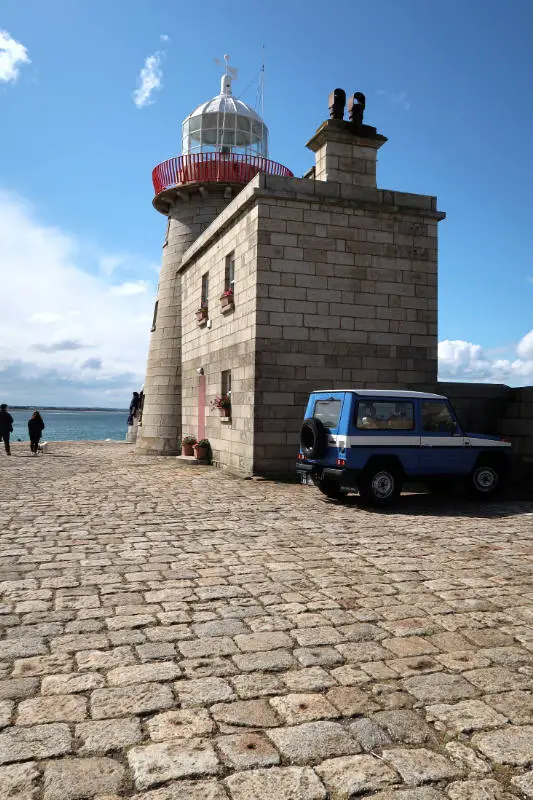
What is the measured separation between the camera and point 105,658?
3912 mm

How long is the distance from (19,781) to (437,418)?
886cm

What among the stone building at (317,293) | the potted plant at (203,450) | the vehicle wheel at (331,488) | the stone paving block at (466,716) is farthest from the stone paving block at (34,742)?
the potted plant at (203,450)

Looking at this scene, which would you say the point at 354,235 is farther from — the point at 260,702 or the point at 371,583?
the point at 260,702

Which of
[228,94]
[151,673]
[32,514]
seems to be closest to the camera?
[151,673]

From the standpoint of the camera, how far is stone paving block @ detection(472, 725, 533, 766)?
113 inches

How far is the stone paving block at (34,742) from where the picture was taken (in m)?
2.82

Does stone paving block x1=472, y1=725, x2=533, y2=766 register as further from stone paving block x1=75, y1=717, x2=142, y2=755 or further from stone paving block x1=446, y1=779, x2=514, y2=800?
stone paving block x1=75, y1=717, x2=142, y2=755

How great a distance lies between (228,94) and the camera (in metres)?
22.8

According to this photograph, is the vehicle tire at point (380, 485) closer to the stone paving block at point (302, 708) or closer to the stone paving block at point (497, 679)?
the stone paving block at point (497, 679)

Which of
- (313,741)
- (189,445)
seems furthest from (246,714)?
(189,445)

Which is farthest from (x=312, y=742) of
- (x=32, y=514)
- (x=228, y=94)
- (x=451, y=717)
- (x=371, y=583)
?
(x=228, y=94)

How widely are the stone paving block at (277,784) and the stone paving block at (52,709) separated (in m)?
0.97

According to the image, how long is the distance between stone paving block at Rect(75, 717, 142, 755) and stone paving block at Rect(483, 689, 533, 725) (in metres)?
1.89

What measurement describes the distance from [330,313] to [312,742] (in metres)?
11.7
